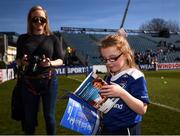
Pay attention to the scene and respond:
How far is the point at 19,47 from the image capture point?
6141 millimetres

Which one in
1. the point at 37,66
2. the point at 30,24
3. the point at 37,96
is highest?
the point at 30,24

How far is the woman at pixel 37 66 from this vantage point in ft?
19.6

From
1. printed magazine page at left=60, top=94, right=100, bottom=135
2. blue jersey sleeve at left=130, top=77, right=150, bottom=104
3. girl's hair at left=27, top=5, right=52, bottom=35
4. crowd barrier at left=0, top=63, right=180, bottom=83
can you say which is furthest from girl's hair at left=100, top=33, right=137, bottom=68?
crowd barrier at left=0, top=63, right=180, bottom=83

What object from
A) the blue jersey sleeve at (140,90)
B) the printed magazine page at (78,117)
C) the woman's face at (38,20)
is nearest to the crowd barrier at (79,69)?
the woman's face at (38,20)

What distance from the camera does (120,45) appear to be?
3803 mm

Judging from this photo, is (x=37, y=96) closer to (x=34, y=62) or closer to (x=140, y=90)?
(x=34, y=62)

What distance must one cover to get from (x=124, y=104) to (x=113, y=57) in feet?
1.37

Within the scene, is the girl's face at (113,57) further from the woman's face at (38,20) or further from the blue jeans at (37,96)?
the woman's face at (38,20)

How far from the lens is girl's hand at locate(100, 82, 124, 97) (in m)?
3.46

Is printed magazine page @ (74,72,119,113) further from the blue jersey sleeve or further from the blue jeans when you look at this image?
the blue jeans

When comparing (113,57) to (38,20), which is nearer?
(113,57)

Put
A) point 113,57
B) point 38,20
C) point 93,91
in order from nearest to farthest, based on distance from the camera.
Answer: point 93,91 < point 113,57 < point 38,20

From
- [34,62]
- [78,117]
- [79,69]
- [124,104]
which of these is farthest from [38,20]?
[79,69]

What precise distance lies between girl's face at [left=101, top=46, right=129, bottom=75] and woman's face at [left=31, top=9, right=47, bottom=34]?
244 cm
